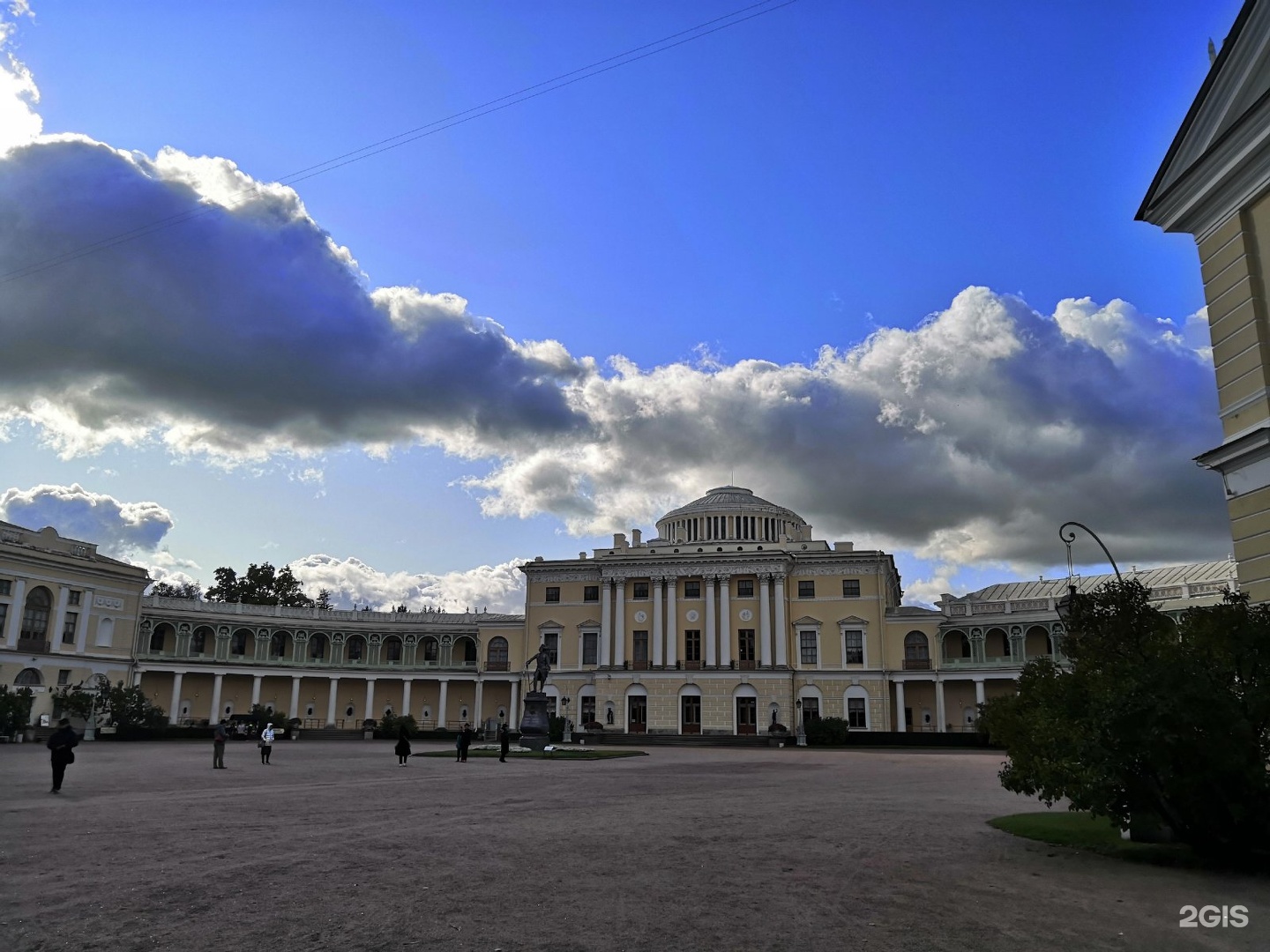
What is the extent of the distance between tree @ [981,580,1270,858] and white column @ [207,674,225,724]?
212 feet

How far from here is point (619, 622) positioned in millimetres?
67062

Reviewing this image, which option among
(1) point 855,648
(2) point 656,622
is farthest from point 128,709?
(1) point 855,648

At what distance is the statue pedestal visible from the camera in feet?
124

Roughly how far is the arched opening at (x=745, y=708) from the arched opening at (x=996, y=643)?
15971 mm

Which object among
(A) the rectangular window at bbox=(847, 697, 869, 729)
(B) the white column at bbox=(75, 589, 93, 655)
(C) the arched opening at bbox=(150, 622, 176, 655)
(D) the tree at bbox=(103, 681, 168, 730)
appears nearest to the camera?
(D) the tree at bbox=(103, 681, 168, 730)

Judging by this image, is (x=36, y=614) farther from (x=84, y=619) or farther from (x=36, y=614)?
(x=84, y=619)

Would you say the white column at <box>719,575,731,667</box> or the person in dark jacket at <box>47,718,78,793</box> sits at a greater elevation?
the white column at <box>719,575,731,667</box>

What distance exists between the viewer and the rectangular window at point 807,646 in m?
64.6

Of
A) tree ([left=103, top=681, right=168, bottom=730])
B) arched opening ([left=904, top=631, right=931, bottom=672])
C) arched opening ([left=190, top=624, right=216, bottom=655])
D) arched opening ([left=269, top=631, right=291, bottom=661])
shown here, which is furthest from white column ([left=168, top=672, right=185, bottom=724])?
arched opening ([left=904, top=631, right=931, bottom=672])

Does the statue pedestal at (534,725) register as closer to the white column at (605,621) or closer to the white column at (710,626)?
the white column at (710,626)

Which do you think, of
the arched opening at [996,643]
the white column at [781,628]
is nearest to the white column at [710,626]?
the white column at [781,628]

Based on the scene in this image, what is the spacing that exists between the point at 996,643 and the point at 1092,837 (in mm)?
55414

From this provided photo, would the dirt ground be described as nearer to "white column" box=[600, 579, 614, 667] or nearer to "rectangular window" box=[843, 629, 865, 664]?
"rectangular window" box=[843, 629, 865, 664]

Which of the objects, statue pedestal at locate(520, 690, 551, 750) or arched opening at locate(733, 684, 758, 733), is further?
arched opening at locate(733, 684, 758, 733)
